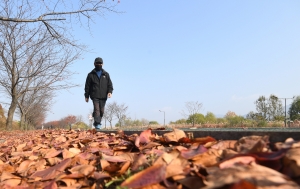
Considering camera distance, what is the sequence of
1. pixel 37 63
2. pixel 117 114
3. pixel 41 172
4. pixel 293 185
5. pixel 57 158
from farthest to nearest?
pixel 117 114 < pixel 37 63 < pixel 57 158 < pixel 41 172 < pixel 293 185

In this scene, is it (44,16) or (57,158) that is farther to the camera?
(44,16)

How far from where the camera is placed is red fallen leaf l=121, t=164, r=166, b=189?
1357 mm

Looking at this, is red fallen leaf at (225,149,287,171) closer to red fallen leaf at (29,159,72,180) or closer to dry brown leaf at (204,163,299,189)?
dry brown leaf at (204,163,299,189)

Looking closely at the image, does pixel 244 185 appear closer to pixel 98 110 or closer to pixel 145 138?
pixel 145 138

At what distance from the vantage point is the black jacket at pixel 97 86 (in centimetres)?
763

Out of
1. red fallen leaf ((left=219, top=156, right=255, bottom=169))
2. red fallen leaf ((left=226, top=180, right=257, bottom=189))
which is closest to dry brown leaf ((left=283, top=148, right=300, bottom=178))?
red fallen leaf ((left=219, top=156, right=255, bottom=169))

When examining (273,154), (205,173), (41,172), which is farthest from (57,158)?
(273,154)

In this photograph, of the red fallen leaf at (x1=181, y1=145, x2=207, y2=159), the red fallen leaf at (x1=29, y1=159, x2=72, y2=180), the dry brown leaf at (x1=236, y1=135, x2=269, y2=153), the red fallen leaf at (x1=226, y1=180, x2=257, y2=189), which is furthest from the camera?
the red fallen leaf at (x1=29, y1=159, x2=72, y2=180)

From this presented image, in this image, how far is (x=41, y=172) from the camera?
7.13 feet

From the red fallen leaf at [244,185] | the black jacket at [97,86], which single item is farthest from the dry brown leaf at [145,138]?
the black jacket at [97,86]

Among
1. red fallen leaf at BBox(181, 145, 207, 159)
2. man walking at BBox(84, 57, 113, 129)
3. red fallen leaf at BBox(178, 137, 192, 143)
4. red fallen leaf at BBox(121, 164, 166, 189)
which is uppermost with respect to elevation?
man walking at BBox(84, 57, 113, 129)

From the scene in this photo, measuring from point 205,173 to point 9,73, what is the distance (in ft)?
58.1

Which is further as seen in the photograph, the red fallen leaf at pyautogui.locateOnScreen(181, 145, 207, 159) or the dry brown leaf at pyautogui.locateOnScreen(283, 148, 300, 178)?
the red fallen leaf at pyautogui.locateOnScreen(181, 145, 207, 159)

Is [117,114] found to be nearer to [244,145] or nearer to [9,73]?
[9,73]
